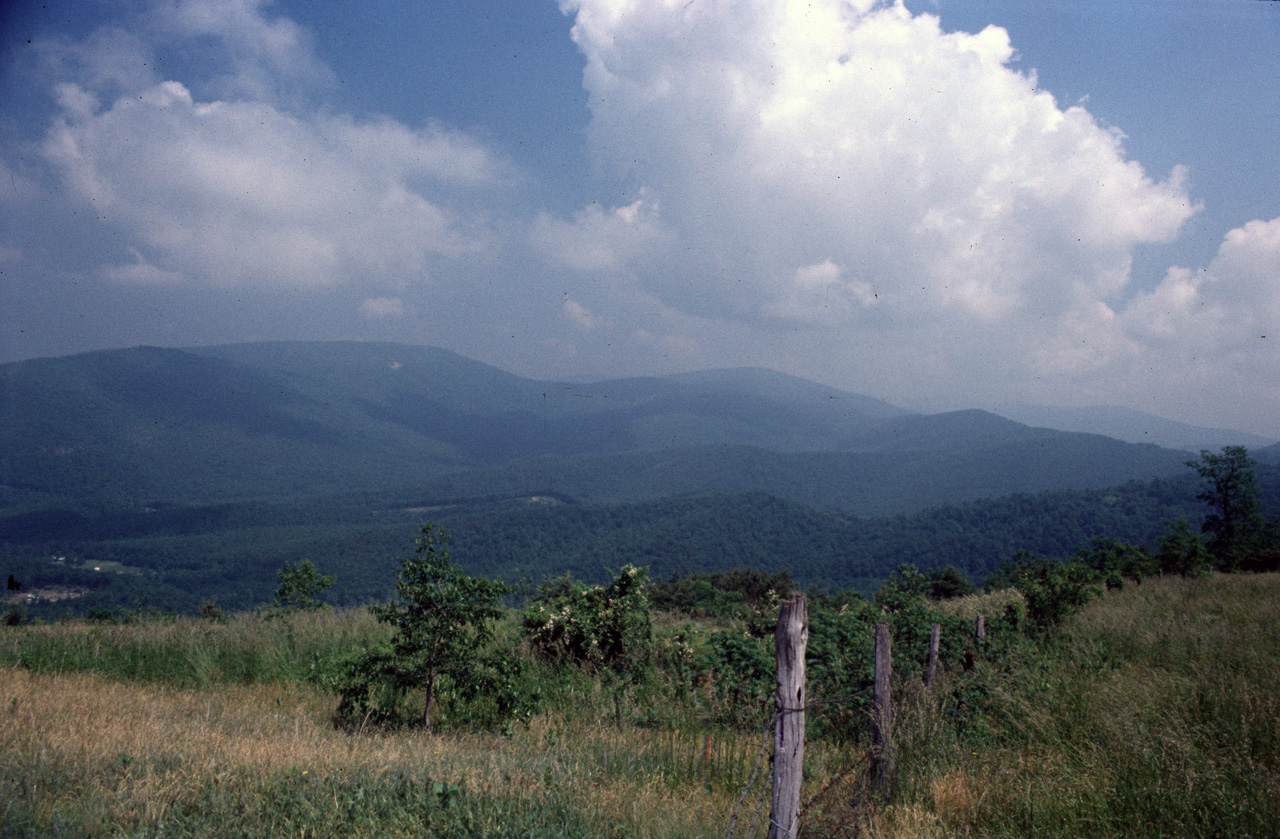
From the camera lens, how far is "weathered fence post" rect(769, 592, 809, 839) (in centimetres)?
338

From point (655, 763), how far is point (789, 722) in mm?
2199

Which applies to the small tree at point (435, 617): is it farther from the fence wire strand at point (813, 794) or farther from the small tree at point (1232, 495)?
the small tree at point (1232, 495)

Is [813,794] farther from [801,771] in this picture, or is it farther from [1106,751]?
[1106,751]

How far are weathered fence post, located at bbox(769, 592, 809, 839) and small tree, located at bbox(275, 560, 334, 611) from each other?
16351 mm

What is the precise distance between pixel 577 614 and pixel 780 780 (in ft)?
21.0

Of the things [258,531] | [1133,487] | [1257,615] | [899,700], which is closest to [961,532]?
[1133,487]

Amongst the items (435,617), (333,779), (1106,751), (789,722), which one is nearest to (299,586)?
(435,617)

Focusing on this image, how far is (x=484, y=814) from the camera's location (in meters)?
4.00

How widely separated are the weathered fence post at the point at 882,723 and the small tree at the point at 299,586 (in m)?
15.8

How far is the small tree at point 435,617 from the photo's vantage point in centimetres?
650

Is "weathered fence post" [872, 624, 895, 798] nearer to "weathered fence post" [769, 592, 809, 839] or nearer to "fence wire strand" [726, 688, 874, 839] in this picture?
"fence wire strand" [726, 688, 874, 839]

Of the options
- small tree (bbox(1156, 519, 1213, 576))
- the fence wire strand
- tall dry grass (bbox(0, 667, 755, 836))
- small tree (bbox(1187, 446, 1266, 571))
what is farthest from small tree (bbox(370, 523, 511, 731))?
small tree (bbox(1187, 446, 1266, 571))

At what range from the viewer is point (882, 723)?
4.71 meters

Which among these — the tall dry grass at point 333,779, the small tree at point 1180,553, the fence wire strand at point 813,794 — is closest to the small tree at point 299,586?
the tall dry grass at point 333,779
